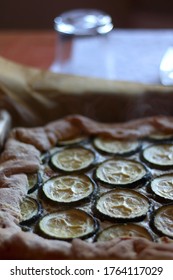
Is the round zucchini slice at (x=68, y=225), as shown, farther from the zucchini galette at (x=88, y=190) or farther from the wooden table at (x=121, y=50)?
the wooden table at (x=121, y=50)

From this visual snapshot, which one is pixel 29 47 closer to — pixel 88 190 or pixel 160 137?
pixel 160 137

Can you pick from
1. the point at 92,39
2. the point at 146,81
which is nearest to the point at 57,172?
the point at 146,81

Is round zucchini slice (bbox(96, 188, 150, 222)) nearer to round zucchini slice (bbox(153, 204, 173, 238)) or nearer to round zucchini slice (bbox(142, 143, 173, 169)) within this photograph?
round zucchini slice (bbox(153, 204, 173, 238))

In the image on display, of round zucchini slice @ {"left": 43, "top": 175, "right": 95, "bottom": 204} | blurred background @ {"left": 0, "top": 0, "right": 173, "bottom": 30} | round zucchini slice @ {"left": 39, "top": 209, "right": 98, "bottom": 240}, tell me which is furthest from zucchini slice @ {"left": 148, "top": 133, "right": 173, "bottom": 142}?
blurred background @ {"left": 0, "top": 0, "right": 173, "bottom": 30}

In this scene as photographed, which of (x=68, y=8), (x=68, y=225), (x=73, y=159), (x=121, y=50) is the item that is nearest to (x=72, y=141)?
(x=73, y=159)

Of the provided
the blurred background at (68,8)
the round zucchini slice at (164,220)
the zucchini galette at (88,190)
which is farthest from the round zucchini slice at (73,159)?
the blurred background at (68,8)
